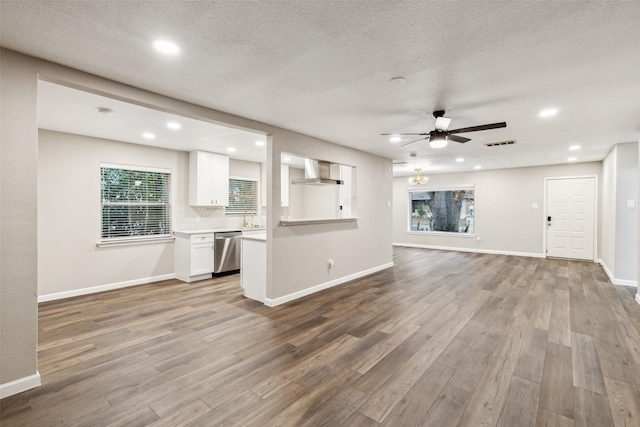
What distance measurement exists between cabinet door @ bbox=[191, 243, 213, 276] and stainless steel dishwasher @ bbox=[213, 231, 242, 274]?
10 centimetres

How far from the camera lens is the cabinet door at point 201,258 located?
18.0ft

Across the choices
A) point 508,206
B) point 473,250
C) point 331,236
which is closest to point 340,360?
point 331,236

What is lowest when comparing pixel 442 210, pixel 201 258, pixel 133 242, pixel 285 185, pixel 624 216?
pixel 201 258

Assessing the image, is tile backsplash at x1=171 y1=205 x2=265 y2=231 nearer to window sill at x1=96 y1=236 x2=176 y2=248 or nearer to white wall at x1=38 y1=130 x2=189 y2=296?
window sill at x1=96 y1=236 x2=176 y2=248

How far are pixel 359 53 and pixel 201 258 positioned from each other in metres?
4.67

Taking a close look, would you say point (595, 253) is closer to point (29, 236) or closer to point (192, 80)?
point (192, 80)

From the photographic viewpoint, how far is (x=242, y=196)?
707 centimetres

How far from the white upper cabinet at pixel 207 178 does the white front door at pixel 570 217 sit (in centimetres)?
799

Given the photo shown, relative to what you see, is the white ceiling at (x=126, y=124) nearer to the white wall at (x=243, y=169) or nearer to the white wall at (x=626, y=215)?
the white wall at (x=243, y=169)

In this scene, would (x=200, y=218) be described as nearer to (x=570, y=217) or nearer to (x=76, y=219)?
(x=76, y=219)

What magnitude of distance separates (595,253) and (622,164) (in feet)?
10.1

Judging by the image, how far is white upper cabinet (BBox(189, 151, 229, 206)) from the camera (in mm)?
5879

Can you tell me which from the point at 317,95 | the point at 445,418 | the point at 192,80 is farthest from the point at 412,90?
the point at 445,418

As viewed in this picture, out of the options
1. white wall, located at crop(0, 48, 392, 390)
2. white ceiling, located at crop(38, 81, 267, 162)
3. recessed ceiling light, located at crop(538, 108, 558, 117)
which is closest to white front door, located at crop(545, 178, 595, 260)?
recessed ceiling light, located at crop(538, 108, 558, 117)
